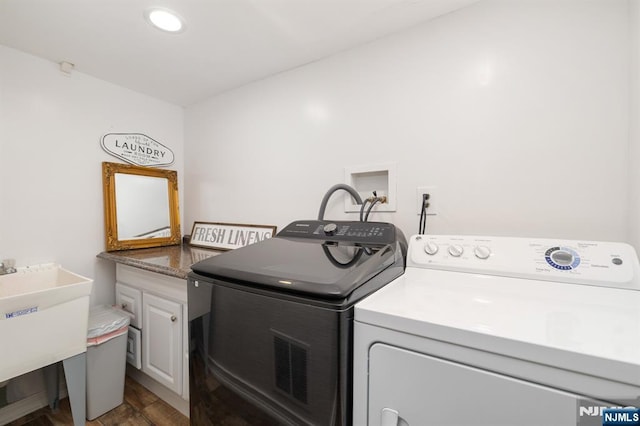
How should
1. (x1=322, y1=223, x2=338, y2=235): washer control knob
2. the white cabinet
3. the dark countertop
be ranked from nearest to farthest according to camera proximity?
1. (x1=322, y1=223, x2=338, y2=235): washer control knob
2. the dark countertop
3. the white cabinet

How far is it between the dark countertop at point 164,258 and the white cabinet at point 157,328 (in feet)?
0.31

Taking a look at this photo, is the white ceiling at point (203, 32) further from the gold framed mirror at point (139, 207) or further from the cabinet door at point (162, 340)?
the cabinet door at point (162, 340)

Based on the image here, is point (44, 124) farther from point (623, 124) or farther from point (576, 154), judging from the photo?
point (623, 124)

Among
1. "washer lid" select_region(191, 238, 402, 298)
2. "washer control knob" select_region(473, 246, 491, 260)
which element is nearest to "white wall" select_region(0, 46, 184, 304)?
"washer lid" select_region(191, 238, 402, 298)

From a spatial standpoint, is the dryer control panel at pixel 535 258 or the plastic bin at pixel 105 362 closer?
the dryer control panel at pixel 535 258

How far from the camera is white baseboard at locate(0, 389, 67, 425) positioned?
4.85 feet

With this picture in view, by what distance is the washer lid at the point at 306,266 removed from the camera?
689 mm

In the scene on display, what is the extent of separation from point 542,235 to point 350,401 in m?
0.96

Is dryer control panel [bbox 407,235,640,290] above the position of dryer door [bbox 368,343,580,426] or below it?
above

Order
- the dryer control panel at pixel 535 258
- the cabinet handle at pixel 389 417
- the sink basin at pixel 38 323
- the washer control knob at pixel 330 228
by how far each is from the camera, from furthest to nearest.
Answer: the washer control knob at pixel 330 228 → the sink basin at pixel 38 323 → the dryer control panel at pixel 535 258 → the cabinet handle at pixel 389 417

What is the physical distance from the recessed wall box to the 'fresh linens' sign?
0.60m

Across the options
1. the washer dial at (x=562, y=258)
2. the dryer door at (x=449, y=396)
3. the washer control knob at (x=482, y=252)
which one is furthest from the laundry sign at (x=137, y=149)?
the washer dial at (x=562, y=258)

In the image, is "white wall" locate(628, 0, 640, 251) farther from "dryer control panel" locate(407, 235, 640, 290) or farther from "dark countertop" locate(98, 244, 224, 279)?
"dark countertop" locate(98, 244, 224, 279)

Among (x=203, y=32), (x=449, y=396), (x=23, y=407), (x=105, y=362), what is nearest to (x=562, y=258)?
(x=449, y=396)
